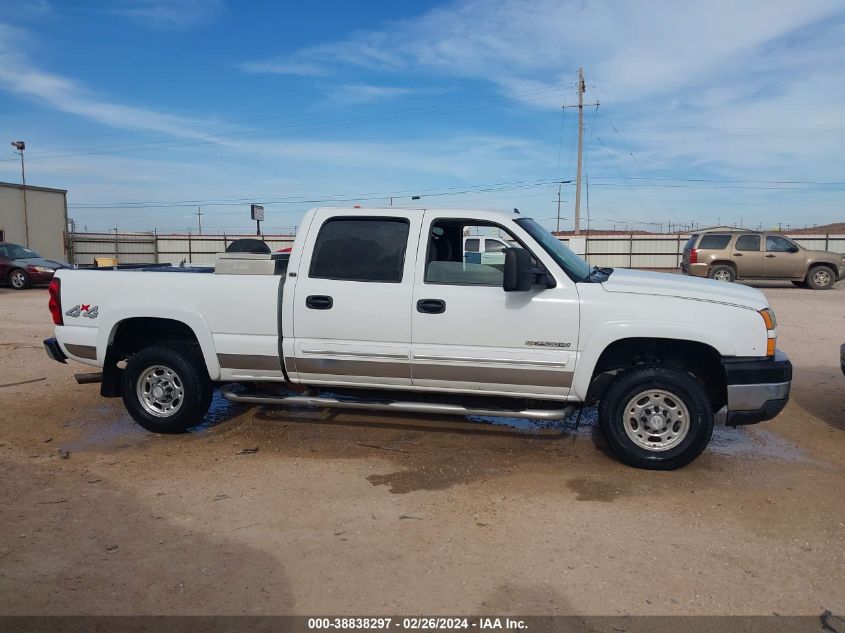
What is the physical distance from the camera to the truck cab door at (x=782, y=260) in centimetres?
1930

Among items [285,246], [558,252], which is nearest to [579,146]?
[285,246]

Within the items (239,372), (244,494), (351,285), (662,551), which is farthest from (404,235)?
(662,551)

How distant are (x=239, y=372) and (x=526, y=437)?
249 centimetres

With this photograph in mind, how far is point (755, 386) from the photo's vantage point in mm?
4551

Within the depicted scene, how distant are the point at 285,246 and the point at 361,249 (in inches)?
1102

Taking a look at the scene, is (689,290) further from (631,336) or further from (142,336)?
(142,336)

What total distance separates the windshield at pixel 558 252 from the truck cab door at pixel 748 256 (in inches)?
623

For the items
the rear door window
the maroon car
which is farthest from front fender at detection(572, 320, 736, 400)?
the maroon car

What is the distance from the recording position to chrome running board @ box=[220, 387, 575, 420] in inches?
189

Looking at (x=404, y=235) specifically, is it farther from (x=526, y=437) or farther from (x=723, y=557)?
(x=723, y=557)

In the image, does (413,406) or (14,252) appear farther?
(14,252)

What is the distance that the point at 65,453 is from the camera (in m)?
5.18

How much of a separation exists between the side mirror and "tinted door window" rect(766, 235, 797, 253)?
689 inches

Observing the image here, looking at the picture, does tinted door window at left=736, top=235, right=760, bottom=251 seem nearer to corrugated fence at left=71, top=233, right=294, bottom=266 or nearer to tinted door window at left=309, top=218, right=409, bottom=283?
tinted door window at left=309, top=218, right=409, bottom=283
